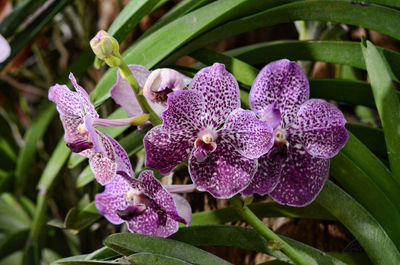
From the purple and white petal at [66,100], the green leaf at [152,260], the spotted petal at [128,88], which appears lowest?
the green leaf at [152,260]

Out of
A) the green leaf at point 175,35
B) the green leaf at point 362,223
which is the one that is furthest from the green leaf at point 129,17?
the green leaf at point 362,223

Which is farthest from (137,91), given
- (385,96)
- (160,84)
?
(385,96)

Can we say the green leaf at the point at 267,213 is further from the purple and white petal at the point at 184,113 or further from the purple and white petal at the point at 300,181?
the purple and white petal at the point at 184,113

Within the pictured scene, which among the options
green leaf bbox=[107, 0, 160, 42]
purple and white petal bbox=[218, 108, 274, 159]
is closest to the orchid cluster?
purple and white petal bbox=[218, 108, 274, 159]

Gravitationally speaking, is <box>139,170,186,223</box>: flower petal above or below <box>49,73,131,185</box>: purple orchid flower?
below

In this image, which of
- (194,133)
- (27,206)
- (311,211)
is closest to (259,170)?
(194,133)

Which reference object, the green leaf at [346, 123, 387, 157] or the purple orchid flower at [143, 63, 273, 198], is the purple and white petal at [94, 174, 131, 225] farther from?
the green leaf at [346, 123, 387, 157]
